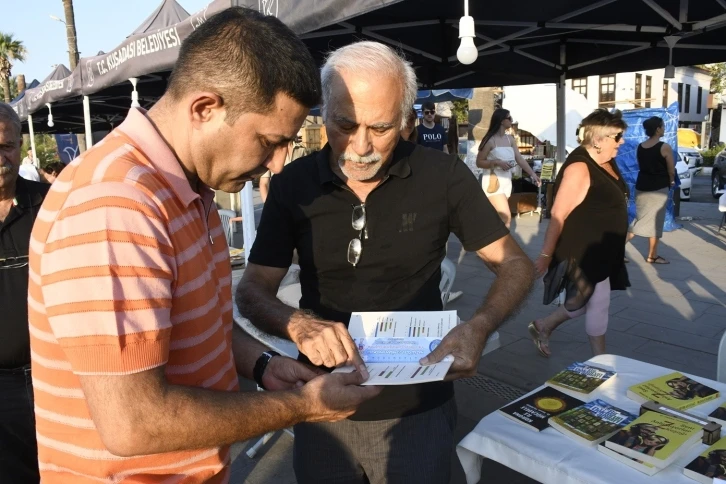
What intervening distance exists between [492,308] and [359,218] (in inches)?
20.3

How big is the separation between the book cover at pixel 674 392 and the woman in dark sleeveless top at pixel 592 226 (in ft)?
5.42

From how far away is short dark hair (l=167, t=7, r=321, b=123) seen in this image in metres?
1.02

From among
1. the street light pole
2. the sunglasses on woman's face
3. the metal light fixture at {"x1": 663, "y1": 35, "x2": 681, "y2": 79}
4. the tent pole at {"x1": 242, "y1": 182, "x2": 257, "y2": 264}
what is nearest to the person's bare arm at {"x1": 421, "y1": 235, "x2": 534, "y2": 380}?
the sunglasses on woman's face

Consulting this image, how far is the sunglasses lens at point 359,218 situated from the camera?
177 cm

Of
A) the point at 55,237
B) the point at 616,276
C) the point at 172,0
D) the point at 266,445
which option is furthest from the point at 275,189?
the point at 172,0

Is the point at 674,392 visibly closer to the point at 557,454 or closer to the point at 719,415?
the point at 719,415

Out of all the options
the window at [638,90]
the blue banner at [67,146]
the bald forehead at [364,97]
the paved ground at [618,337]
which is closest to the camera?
the bald forehead at [364,97]

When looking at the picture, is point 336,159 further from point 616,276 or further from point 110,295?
point 616,276

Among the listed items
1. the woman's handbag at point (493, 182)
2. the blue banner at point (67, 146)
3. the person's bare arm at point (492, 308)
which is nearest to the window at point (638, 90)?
the blue banner at point (67, 146)

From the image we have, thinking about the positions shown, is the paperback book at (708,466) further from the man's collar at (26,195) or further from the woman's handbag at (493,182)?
the woman's handbag at (493,182)

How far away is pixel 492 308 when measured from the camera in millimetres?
1720

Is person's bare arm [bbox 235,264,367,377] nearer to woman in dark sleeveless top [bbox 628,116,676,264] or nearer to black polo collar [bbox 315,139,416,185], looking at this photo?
black polo collar [bbox 315,139,416,185]

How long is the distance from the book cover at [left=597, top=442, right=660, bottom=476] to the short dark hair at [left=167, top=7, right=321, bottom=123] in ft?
4.49

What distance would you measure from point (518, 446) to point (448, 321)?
51cm
